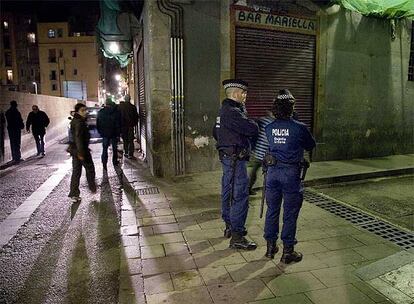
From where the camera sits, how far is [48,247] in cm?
464

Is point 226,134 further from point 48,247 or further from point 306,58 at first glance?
point 306,58

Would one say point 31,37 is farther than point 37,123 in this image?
Yes

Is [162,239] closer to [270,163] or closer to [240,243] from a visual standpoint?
[240,243]

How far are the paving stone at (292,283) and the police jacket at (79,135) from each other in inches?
176

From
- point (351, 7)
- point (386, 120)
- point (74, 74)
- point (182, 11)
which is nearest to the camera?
point (182, 11)

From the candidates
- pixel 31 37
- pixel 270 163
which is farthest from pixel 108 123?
pixel 31 37

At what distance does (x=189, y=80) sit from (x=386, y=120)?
693cm

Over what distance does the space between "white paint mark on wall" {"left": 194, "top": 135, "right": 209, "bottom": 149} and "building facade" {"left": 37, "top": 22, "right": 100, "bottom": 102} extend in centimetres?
5390

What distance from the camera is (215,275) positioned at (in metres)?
3.68

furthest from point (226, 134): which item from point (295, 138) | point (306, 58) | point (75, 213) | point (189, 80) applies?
point (306, 58)

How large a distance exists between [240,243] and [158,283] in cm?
124

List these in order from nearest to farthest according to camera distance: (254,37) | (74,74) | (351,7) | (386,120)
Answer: (254,37), (351,7), (386,120), (74,74)

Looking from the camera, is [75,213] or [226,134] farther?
[75,213]

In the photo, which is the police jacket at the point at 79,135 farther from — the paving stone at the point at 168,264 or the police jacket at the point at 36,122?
the police jacket at the point at 36,122
